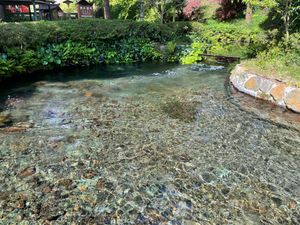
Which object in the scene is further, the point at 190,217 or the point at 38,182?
the point at 38,182

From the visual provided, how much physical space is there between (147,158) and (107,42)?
32.0ft

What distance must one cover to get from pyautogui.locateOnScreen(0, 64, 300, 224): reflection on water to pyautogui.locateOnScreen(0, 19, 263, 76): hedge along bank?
2746 mm

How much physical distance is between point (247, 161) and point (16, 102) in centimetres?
597

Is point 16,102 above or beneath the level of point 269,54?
beneath

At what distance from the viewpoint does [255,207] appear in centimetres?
351

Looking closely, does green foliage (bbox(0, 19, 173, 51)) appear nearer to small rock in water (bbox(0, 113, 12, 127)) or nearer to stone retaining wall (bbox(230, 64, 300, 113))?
small rock in water (bbox(0, 113, 12, 127))

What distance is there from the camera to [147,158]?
4.64 m

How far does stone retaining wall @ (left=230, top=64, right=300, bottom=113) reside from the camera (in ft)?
21.3

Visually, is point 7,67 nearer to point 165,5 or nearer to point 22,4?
point 165,5

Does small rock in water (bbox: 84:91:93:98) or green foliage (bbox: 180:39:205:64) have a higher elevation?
green foliage (bbox: 180:39:205:64)

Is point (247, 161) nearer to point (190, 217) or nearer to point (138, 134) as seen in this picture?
point (190, 217)

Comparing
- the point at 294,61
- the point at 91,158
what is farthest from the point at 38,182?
the point at 294,61

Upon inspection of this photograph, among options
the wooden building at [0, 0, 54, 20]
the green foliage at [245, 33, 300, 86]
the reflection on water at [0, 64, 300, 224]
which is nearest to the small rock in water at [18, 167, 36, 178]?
the reflection on water at [0, 64, 300, 224]

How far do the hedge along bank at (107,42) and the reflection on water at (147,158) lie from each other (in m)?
2.75
